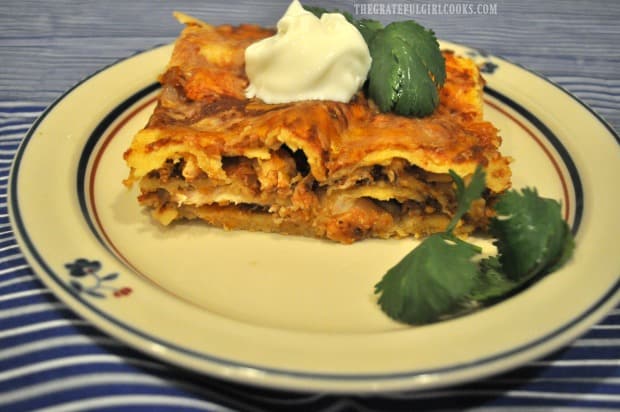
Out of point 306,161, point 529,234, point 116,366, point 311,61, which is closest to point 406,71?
point 311,61

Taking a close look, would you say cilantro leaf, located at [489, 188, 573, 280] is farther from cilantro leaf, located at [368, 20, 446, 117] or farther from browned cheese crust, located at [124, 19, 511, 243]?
cilantro leaf, located at [368, 20, 446, 117]

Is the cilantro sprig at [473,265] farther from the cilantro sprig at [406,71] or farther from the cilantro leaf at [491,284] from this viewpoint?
the cilantro sprig at [406,71]

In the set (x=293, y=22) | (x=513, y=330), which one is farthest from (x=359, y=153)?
(x=513, y=330)

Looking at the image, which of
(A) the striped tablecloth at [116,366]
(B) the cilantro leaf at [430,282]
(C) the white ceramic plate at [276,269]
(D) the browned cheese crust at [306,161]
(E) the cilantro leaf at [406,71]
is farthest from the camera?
(E) the cilantro leaf at [406,71]

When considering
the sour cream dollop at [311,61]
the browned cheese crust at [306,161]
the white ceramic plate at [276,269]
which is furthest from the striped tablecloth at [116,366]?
the sour cream dollop at [311,61]

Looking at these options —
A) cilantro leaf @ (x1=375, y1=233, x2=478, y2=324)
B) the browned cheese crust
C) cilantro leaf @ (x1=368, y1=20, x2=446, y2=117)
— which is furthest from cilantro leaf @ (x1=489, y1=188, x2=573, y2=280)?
cilantro leaf @ (x1=368, y1=20, x2=446, y2=117)

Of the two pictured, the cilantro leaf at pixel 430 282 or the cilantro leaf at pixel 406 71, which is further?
the cilantro leaf at pixel 406 71

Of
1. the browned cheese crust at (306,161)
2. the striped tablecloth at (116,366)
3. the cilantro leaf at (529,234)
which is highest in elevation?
the browned cheese crust at (306,161)

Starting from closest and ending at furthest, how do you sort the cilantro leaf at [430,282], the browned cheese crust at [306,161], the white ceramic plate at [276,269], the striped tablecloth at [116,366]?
the white ceramic plate at [276,269]
the striped tablecloth at [116,366]
the cilantro leaf at [430,282]
the browned cheese crust at [306,161]
